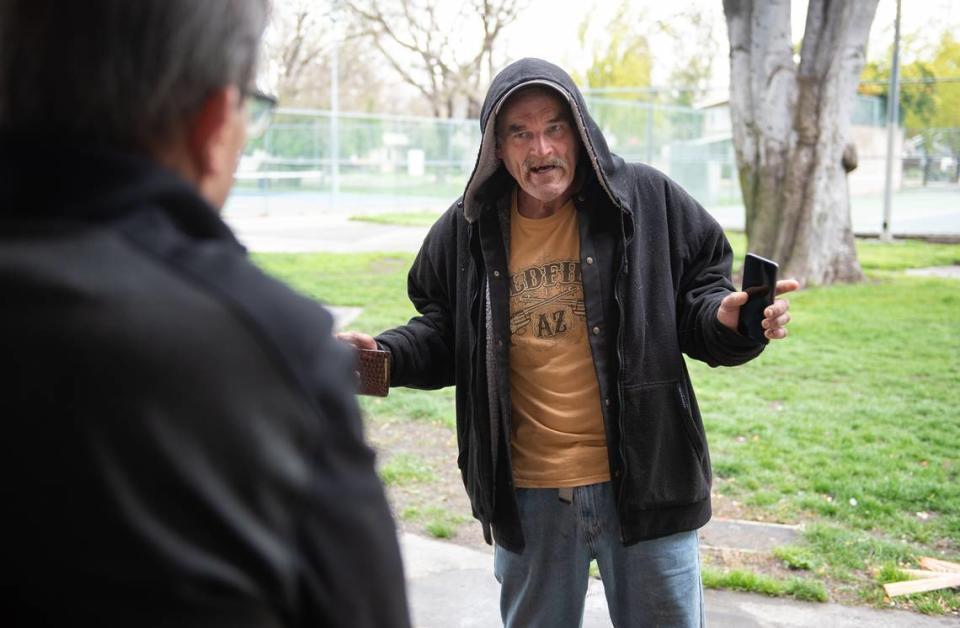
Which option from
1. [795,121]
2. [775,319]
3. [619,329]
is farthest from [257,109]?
[795,121]

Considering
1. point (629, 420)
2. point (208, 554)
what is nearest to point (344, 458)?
point (208, 554)

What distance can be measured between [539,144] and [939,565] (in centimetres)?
312

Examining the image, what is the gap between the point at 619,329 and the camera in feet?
9.25

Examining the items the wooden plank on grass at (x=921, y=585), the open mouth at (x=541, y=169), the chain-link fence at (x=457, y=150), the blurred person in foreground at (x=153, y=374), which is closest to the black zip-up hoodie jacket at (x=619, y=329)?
the open mouth at (x=541, y=169)

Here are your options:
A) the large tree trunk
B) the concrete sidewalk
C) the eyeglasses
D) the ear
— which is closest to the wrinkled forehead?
Answer: the eyeglasses

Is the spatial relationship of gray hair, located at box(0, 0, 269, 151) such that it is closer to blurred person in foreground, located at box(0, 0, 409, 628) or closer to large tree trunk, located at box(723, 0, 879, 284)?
blurred person in foreground, located at box(0, 0, 409, 628)

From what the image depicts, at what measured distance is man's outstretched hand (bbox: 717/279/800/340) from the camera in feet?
A: 8.89

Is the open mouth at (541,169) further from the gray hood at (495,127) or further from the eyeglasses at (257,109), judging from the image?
the eyeglasses at (257,109)

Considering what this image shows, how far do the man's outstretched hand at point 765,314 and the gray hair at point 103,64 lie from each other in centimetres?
189

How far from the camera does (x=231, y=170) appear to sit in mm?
1277

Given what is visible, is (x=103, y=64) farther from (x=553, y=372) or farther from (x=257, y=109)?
(x=553, y=372)

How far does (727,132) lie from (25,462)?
2641 cm

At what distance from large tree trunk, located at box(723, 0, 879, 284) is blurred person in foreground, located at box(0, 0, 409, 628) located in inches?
457

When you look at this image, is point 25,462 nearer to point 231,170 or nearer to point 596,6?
point 231,170
